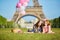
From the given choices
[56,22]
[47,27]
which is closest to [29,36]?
[47,27]

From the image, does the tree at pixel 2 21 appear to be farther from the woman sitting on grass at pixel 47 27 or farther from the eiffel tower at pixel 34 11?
the woman sitting on grass at pixel 47 27

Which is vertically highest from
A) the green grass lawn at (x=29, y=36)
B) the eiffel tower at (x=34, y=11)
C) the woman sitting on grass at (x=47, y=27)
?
the eiffel tower at (x=34, y=11)

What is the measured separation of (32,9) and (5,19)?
29 centimetres

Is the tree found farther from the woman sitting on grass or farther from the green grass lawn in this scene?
the woman sitting on grass

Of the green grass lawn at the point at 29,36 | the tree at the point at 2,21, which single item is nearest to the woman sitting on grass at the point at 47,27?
the green grass lawn at the point at 29,36

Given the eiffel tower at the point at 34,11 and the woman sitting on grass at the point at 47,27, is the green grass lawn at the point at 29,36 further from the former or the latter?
the eiffel tower at the point at 34,11

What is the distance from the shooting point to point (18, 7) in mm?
1530

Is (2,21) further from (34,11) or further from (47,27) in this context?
(47,27)

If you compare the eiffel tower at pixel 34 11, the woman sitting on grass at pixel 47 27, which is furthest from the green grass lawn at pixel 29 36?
the eiffel tower at pixel 34 11

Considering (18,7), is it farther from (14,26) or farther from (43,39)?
(43,39)

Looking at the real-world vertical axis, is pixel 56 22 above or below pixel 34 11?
below

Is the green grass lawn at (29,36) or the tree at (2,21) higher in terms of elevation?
the tree at (2,21)

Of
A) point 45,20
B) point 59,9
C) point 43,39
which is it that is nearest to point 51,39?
point 43,39

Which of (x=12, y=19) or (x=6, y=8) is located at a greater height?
(x=6, y=8)
